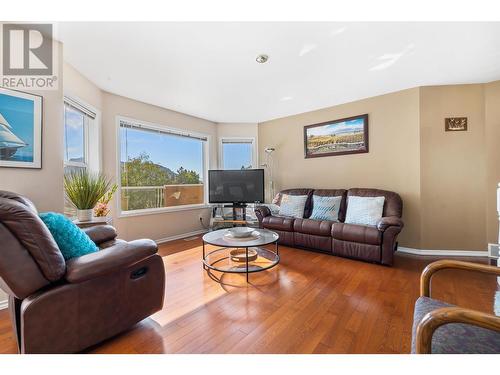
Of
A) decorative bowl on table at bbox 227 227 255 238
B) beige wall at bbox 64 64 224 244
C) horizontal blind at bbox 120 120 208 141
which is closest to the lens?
decorative bowl on table at bbox 227 227 255 238

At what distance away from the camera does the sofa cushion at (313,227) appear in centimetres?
300

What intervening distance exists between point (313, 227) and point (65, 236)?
2718 millimetres

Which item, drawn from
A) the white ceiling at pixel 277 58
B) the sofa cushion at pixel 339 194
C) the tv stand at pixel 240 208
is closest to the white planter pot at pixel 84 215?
the white ceiling at pixel 277 58

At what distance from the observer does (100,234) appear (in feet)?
6.31

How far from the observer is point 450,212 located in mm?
2951

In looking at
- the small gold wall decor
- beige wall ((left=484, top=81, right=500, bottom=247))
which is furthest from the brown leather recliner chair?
beige wall ((left=484, top=81, right=500, bottom=247))

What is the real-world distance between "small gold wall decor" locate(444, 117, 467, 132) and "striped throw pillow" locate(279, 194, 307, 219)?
214 cm

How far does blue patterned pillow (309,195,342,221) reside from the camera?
324 cm

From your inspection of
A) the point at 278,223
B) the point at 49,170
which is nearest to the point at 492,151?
the point at 278,223

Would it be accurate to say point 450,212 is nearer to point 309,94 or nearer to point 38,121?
point 309,94

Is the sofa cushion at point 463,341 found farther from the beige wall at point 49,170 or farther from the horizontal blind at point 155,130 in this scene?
the horizontal blind at point 155,130

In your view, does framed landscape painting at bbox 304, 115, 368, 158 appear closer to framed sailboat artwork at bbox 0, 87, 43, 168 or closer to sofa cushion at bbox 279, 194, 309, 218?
sofa cushion at bbox 279, 194, 309, 218
